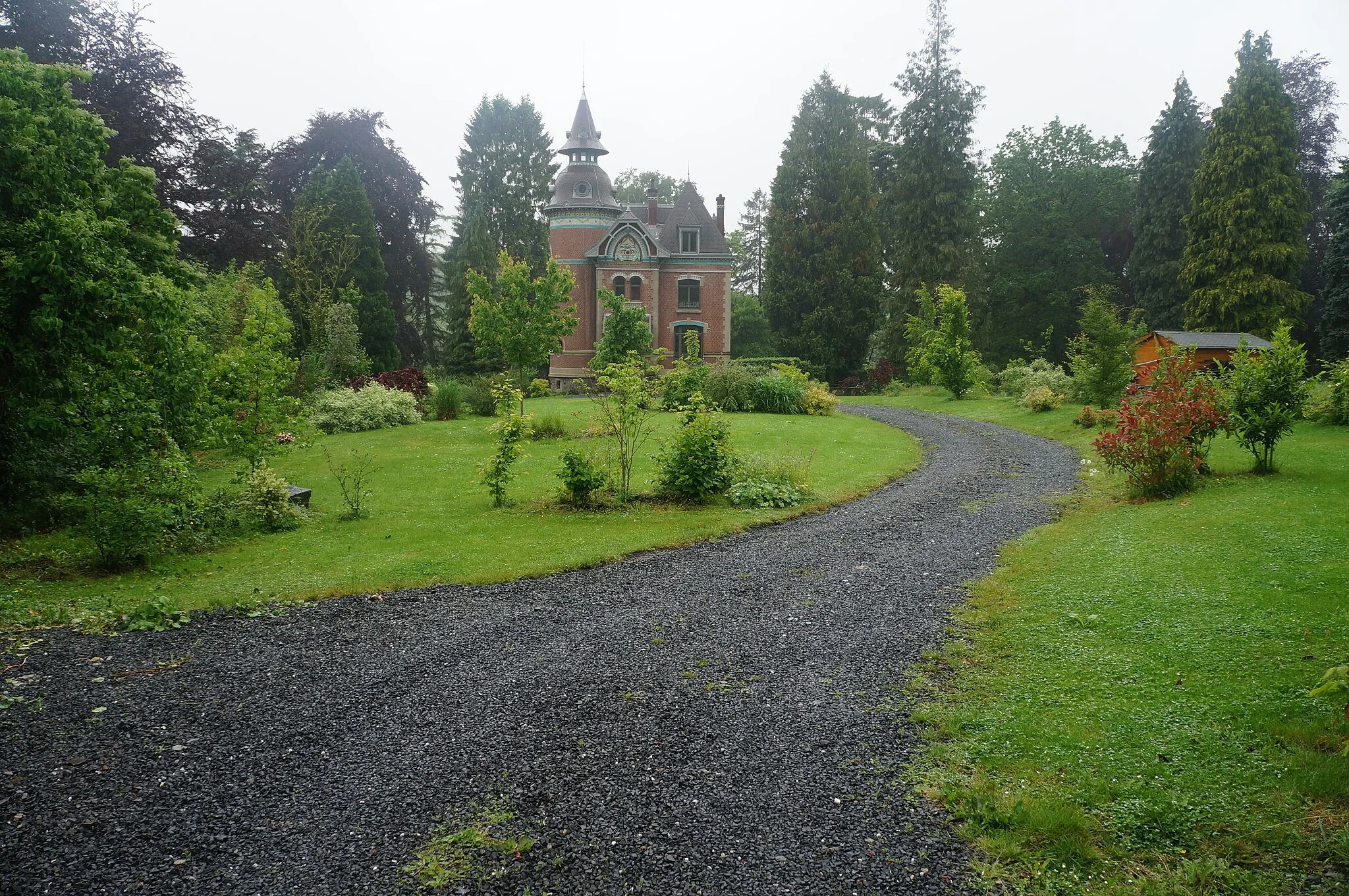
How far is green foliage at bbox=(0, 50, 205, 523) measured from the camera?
8391 mm

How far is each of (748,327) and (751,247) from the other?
1089 cm

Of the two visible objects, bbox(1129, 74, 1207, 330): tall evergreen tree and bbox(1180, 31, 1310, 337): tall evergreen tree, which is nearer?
bbox(1180, 31, 1310, 337): tall evergreen tree

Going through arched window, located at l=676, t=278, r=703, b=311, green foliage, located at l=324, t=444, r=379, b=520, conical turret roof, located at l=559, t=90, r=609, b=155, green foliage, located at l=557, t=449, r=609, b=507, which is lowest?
green foliage, located at l=324, t=444, r=379, b=520

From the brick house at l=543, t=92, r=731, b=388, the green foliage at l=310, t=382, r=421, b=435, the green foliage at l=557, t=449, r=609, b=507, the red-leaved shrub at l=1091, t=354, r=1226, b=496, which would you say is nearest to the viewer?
the red-leaved shrub at l=1091, t=354, r=1226, b=496

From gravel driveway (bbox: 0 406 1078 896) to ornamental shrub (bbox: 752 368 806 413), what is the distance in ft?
52.8

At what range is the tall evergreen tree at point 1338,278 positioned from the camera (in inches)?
1153

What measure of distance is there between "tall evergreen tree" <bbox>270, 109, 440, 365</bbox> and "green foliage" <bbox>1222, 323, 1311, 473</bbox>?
109 feet

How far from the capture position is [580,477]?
1121 centimetres

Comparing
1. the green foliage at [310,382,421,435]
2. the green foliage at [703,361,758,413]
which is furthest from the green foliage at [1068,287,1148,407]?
the green foliage at [310,382,421,435]

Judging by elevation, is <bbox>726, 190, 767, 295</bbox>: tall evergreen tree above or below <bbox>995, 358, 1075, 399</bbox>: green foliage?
above

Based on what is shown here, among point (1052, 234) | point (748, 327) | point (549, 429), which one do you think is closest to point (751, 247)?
point (748, 327)

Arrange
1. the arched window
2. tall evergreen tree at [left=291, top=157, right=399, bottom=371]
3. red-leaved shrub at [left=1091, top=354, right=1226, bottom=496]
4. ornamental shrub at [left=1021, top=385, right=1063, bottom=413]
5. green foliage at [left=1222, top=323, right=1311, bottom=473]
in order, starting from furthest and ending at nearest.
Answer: the arched window → tall evergreen tree at [left=291, top=157, right=399, bottom=371] → ornamental shrub at [left=1021, top=385, right=1063, bottom=413] → green foliage at [left=1222, top=323, right=1311, bottom=473] → red-leaved shrub at [left=1091, top=354, right=1226, bottom=496]

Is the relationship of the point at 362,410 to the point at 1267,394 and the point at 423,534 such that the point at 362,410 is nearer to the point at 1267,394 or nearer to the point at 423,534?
the point at 423,534

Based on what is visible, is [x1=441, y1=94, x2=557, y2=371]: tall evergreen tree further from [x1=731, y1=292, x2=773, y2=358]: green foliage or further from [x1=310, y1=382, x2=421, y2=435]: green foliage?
[x1=310, y1=382, x2=421, y2=435]: green foliage
